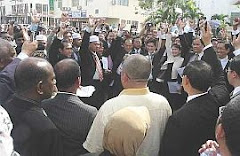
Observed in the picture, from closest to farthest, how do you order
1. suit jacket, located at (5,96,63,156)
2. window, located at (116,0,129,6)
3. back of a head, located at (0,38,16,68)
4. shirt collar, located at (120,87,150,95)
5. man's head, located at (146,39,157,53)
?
1. suit jacket, located at (5,96,63,156)
2. shirt collar, located at (120,87,150,95)
3. back of a head, located at (0,38,16,68)
4. man's head, located at (146,39,157,53)
5. window, located at (116,0,129,6)

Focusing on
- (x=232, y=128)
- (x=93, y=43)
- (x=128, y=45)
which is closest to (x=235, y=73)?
(x=232, y=128)

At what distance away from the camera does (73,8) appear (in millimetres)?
46281

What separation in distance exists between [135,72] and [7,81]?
55.5 inches

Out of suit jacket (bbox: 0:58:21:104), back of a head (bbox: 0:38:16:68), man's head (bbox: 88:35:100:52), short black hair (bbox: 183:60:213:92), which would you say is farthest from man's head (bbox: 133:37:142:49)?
short black hair (bbox: 183:60:213:92)

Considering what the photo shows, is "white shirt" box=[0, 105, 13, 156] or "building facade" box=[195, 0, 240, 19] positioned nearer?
"white shirt" box=[0, 105, 13, 156]

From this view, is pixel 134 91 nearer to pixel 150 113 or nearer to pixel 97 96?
pixel 150 113

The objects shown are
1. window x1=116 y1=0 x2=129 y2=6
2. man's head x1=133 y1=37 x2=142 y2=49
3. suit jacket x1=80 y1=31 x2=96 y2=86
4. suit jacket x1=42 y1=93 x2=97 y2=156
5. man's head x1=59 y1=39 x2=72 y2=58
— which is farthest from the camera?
window x1=116 y1=0 x2=129 y2=6

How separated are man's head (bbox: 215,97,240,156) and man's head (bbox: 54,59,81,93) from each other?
1645 millimetres

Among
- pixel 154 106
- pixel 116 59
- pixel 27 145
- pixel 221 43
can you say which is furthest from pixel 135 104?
pixel 116 59

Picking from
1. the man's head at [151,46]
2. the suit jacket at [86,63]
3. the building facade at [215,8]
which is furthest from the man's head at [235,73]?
the building facade at [215,8]

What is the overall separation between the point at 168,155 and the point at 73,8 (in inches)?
1757

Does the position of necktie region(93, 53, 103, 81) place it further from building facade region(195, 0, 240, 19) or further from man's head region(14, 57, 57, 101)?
building facade region(195, 0, 240, 19)

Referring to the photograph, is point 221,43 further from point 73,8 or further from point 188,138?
point 73,8

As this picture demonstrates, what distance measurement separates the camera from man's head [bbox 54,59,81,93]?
2.99 m
